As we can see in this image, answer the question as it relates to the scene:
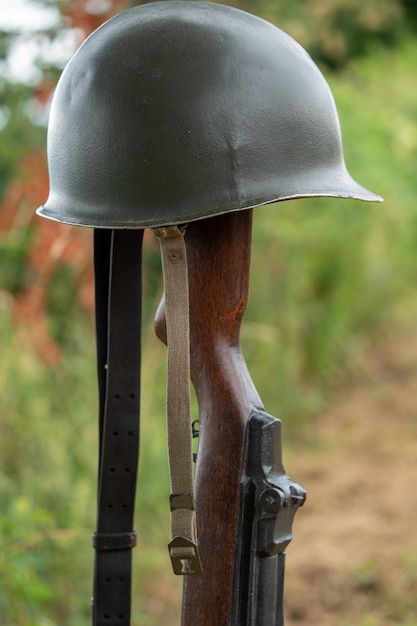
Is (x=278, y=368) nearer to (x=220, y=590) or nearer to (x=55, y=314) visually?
(x=55, y=314)

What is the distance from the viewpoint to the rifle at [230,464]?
A: 1.64 m

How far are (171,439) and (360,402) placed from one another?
4.57 meters

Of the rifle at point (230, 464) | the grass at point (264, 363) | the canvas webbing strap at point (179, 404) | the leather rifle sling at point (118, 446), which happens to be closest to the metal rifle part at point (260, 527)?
the rifle at point (230, 464)

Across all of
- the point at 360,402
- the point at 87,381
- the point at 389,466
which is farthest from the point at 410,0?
the point at 87,381

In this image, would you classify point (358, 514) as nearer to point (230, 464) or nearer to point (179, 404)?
point (230, 464)

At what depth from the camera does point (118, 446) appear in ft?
6.25

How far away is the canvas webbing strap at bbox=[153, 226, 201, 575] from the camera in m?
1.58

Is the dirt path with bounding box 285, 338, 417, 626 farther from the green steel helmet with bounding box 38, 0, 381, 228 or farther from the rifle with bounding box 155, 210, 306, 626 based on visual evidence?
the green steel helmet with bounding box 38, 0, 381, 228

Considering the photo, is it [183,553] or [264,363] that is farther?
[264,363]

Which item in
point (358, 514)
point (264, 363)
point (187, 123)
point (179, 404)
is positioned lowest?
point (358, 514)

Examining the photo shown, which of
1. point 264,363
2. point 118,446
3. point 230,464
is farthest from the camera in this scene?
point 264,363

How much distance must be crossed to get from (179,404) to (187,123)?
46 cm

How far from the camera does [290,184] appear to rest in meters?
1.59

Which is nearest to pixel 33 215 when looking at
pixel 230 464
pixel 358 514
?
pixel 358 514
